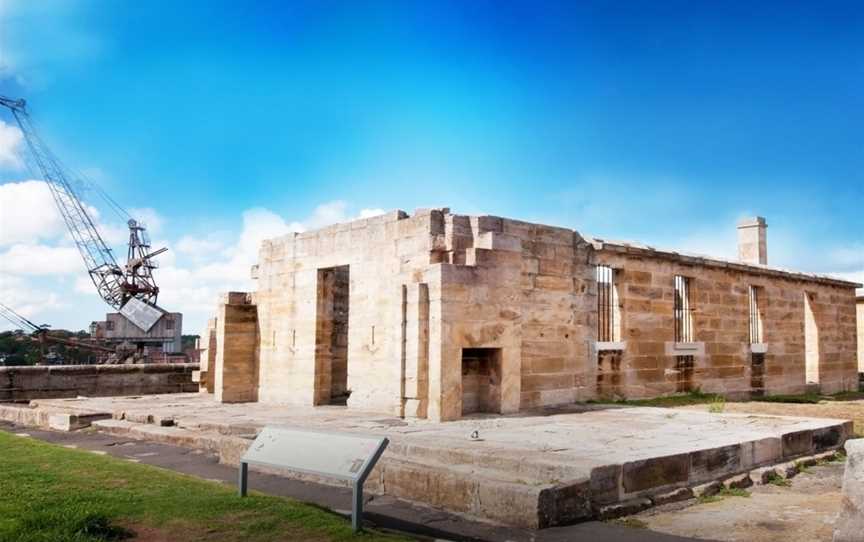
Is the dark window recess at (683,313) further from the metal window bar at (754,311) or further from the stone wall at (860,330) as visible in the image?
the stone wall at (860,330)

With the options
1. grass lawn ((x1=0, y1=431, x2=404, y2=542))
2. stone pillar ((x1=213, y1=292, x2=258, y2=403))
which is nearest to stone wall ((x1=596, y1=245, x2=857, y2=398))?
stone pillar ((x1=213, y1=292, x2=258, y2=403))

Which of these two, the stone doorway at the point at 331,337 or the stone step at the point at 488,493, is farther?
the stone doorway at the point at 331,337

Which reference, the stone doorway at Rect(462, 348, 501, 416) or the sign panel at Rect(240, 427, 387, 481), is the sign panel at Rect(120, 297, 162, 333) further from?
the sign panel at Rect(240, 427, 387, 481)

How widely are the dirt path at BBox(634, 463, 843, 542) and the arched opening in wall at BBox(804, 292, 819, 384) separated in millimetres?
13201

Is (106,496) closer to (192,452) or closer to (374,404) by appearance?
(192,452)

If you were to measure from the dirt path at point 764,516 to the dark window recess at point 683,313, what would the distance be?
7.72m

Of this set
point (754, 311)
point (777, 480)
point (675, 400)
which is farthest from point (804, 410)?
point (777, 480)

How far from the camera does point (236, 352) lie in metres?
15.7

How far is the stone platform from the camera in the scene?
6.55 m

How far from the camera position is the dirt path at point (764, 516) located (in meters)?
6.02

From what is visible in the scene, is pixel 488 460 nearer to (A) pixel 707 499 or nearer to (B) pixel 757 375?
(A) pixel 707 499

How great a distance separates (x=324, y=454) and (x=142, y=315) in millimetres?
39778

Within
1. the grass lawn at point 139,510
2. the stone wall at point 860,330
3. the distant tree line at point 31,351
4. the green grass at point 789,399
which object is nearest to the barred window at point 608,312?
the green grass at point 789,399

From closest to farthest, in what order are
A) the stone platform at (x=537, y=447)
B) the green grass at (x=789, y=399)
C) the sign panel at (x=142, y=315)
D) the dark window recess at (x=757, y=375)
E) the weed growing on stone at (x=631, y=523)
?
the weed growing on stone at (x=631, y=523)
the stone platform at (x=537, y=447)
the green grass at (x=789, y=399)
the dark window recess at (x=757, y=375)
the sign panel at (x=142, y=315)
